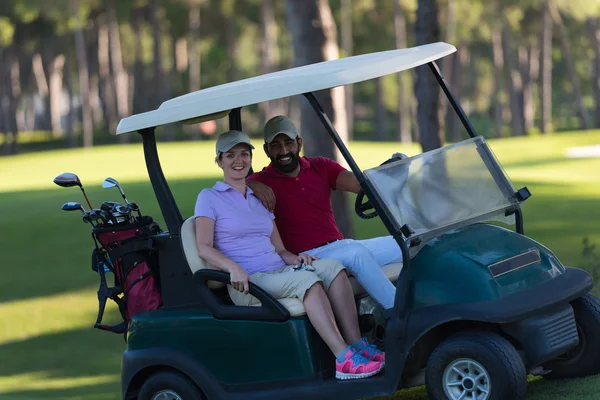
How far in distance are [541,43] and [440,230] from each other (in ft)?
173

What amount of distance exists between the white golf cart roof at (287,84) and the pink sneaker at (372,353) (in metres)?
1.20

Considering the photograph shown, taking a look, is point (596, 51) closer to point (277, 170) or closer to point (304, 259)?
point (277, 170)

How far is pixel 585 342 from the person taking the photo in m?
5.02

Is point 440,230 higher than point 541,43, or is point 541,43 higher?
point 541,43

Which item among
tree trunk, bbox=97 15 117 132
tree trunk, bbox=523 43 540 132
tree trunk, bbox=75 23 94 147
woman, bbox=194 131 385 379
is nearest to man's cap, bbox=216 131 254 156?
woman, bbox=194 131 385 379

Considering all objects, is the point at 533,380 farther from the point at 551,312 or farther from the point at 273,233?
the point at 273,233

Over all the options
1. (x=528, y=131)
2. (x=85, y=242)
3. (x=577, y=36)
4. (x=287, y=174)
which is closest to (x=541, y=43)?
(x=528, y=131)

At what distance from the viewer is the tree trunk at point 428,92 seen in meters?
10.8

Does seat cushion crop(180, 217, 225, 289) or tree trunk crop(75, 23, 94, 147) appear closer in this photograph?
seat cushion crop(180, 217, 225, 289)

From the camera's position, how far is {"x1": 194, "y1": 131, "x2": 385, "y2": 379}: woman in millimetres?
4812

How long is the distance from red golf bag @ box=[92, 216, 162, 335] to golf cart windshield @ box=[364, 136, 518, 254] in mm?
1336

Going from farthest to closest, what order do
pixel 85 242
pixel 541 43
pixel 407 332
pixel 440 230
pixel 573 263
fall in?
pixel 541 43 → pixel 85 242 → pixel 573 263 → pixel 440 230 → pixel 407 332

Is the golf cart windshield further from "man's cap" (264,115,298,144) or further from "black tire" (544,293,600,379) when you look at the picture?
"man's cap" (264,115,298,144)

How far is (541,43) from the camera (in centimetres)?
5562
